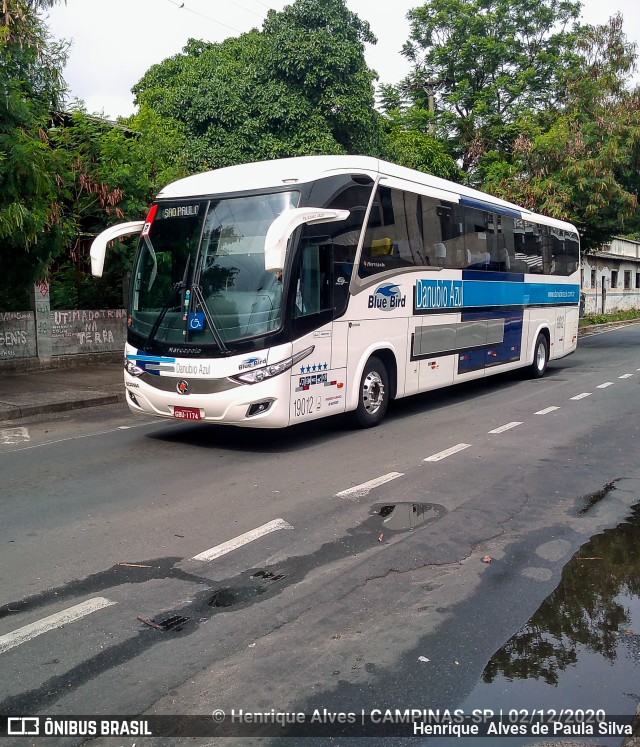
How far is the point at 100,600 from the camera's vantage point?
480 centimetres

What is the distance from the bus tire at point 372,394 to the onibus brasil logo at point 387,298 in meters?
0.72

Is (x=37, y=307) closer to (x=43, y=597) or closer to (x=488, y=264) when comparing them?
(x=488, y=264)

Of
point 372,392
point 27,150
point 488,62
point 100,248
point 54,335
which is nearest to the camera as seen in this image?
point 100,248

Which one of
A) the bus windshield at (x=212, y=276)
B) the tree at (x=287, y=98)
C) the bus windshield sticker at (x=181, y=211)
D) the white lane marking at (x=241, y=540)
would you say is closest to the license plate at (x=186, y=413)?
the bus windshield at (x=212, y=276)

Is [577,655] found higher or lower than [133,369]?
lower

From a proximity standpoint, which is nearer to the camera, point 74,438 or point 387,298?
point 74,438

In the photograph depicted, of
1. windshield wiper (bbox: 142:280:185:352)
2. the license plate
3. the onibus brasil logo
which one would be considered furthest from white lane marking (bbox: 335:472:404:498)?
windshield wiper (bbox: 142:280:185:352)

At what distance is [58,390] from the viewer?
13.9 metres

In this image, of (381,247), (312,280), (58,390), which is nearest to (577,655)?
(312,280)

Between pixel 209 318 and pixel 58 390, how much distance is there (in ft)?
20.4

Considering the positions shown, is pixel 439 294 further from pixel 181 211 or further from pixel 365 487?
pixel 365 487

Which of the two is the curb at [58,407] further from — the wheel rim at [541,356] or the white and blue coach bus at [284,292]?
the wheel rim at [541,356]

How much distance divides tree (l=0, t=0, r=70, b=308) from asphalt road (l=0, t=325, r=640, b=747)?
406cm

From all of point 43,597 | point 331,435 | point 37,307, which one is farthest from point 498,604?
point 37,307
